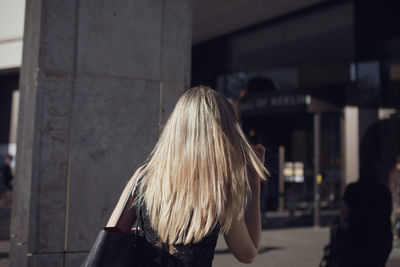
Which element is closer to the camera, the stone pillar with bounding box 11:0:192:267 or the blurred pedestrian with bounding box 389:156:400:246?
the stone pillar with bounding box 11:0:192:267

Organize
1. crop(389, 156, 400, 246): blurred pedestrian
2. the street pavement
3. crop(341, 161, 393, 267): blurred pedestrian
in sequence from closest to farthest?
crop(341, 161, 393, 267): blurred pedestrian < the street pavement < crop(389, 156, 400, 246): blurred pedestrian

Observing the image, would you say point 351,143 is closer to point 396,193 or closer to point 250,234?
point 396,193

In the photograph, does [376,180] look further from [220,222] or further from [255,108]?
[255,108]

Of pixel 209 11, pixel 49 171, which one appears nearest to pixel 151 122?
pixel 49 171

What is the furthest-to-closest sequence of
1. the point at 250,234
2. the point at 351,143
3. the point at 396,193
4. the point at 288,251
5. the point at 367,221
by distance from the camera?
the point at 351,143 < the point at 396,193 < the point at 288,251 < the point at 367,221 < the point at 250,234

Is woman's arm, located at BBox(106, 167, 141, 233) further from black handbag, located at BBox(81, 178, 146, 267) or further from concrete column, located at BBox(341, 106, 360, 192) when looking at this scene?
concrete column, located at BBox(341, 106, 360, 192)

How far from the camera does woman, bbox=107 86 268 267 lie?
146 cm

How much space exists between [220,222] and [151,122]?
187 cm

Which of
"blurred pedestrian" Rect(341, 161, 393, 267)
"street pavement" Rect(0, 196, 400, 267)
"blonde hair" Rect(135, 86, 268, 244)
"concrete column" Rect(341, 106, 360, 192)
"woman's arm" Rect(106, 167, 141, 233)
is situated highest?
"concrete column" Rect(341, 106, 360, 192)

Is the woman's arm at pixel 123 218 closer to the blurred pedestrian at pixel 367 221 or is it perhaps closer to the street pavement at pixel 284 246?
the blurred pedestrian at pixel 367 221

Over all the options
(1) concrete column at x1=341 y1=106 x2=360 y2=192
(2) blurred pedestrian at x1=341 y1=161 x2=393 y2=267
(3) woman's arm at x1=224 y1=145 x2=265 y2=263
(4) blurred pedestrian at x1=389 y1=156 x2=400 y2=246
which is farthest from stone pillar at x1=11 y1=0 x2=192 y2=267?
(1) concrete column at x1=341 y1=106 x2=360 y2=192

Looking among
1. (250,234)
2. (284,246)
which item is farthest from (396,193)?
(250,234)

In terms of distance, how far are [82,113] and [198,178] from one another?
183cm

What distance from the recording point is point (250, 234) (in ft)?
5.11
